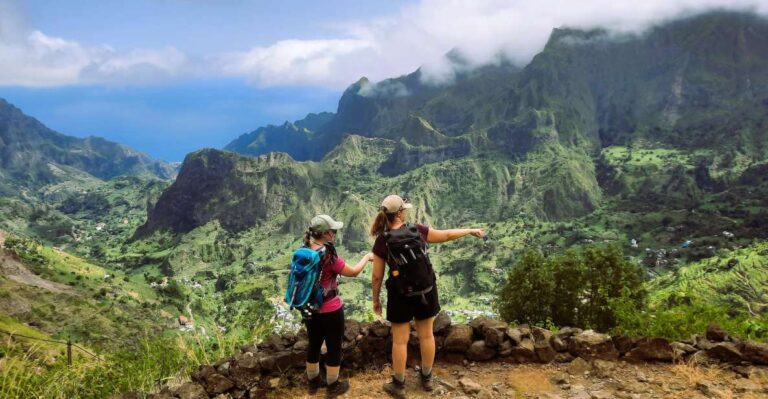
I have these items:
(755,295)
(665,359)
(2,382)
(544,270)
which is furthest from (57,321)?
(755,295)

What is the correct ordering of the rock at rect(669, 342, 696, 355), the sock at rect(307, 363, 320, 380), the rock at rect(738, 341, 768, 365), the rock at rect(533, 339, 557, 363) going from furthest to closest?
the rock at rect(533, 339, 557, 363)
the rock at rect(669, 342, 696, 355)
the rock at rect(738, 341, 768, 365)
the sock at rect(307, 363, 320, 380)

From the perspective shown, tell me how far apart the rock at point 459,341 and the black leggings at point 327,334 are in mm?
2763

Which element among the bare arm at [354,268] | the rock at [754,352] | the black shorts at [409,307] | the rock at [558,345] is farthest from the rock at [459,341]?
the rock at [754,352]

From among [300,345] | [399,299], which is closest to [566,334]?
[399,299]

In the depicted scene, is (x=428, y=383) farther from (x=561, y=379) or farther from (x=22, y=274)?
(x=22, y=274)

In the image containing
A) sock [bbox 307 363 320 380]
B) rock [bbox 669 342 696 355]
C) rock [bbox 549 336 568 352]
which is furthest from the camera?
rock [bbox 549 336 568 352]

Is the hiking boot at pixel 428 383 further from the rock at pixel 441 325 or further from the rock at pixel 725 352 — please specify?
the rock at pixel 725 352

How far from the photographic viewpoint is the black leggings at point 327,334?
8320mm

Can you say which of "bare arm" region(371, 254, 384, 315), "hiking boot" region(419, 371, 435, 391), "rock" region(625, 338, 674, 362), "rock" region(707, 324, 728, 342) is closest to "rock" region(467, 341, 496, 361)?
"hiking boot" region(419, 371, 435, 391)

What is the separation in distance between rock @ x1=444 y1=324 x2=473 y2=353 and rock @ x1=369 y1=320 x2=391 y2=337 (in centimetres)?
131

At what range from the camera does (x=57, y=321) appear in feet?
322

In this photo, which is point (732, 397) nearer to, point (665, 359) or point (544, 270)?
point (665, 359)

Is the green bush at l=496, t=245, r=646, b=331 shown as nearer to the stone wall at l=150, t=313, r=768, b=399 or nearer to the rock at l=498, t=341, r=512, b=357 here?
the stone wall at l=150, t=313, r=768, b=399

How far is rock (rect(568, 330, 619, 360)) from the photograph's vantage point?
33.1 ft
